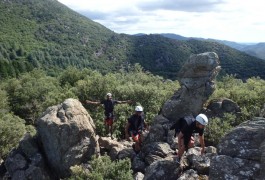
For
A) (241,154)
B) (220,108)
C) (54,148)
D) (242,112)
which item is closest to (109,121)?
(54,148)

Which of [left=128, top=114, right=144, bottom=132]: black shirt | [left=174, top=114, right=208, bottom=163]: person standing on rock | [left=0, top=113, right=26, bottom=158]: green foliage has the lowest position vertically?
[left=0, top=113, right=26, bottom=158]: green foliage

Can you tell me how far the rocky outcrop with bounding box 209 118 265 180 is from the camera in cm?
1257

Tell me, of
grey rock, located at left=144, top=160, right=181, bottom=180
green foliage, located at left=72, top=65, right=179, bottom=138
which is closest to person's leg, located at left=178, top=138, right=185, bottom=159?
grey rock, located at left=144, top=160, right=181, bottom=180

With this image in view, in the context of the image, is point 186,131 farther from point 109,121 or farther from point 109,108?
point 109,121

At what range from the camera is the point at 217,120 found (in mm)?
24688

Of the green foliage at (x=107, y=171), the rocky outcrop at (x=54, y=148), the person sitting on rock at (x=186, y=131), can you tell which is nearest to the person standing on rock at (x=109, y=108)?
the rocky outcrop at (x=54, y=148)

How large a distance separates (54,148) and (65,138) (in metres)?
0.97

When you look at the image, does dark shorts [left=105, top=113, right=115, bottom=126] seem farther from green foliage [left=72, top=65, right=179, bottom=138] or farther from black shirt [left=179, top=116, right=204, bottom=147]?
black shirt [left=179, top=116, right=204, bottom=147]

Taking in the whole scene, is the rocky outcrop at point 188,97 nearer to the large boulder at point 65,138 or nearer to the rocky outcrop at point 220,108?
the rocky outcrop at point 220,108

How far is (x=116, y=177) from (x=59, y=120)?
20.8 feet

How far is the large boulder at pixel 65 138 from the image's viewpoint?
20.9 meters

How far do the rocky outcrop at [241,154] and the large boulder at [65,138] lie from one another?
10.3 m

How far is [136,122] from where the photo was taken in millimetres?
21141

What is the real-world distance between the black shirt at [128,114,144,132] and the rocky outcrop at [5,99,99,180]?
285cm
